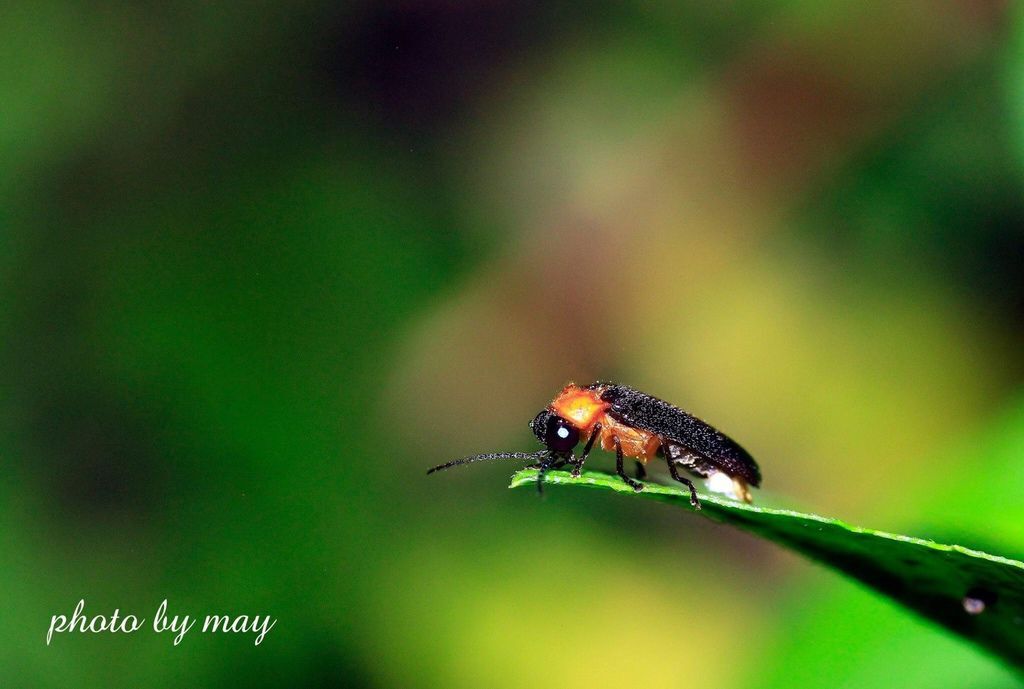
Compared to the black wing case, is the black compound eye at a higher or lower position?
lower

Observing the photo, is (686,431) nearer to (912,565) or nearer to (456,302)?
(912,565)

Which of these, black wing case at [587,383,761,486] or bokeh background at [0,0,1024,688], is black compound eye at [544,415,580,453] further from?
bokeh background at [0,0,1024,688]

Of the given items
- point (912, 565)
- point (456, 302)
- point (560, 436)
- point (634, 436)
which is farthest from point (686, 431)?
point (456, 302)

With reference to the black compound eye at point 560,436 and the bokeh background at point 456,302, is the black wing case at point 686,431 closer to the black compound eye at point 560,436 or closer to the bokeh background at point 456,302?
the black compound eye at point 560,436

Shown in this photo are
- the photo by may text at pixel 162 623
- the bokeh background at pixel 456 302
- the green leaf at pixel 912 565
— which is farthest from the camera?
the bokeh background at pixel 456 302

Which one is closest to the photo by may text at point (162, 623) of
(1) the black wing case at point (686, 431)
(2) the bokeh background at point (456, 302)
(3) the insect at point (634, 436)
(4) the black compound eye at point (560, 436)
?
(2) the bokeh background at point (456, 302)

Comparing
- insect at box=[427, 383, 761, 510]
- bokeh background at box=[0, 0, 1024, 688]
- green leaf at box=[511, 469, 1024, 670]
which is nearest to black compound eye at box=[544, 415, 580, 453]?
insect at box=[427, 383, 761, 510]

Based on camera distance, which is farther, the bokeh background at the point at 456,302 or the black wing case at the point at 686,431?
the bokeh background at the point at 456,302

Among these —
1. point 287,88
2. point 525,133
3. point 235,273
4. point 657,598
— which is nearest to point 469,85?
point 525,133
